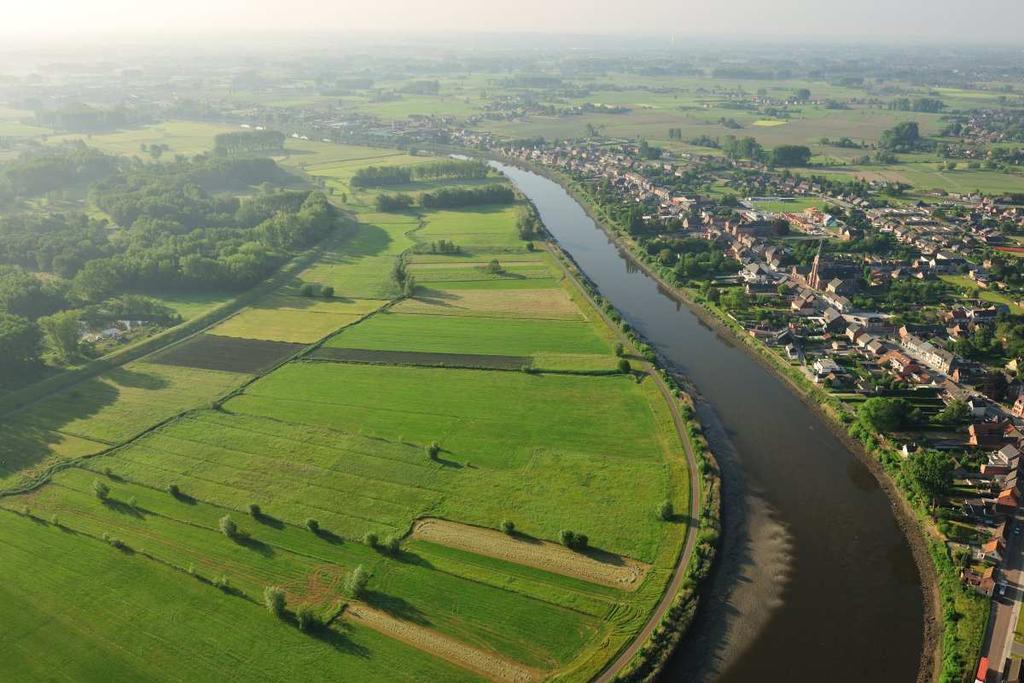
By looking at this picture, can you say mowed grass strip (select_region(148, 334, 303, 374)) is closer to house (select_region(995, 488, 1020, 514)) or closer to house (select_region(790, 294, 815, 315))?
house (select_region(790, 294, 815, 315))

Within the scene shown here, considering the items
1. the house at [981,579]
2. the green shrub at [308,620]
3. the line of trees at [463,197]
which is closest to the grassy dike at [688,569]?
the house at [981,579]

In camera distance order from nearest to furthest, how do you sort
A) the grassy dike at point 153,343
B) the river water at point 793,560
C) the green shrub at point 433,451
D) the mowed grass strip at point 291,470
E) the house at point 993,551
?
the river water at point 793,560 < the house at point 993,551 < the mowed grass strip at point 291,470 < the green shrub at point 433,451 < the grassy dike at point 153,343

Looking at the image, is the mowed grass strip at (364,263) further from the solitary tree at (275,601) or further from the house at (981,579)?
the house at (981,579)

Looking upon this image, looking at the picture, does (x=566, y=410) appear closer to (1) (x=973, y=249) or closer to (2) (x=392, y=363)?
(2) (x=392, y=363)

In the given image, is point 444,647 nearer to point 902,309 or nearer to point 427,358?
point 427,358

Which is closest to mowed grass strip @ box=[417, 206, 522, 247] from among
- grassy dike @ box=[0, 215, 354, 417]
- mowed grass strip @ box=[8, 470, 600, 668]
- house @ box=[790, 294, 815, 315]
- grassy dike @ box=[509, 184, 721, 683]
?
grassy dike @ box=[0, 215, 354, 417]

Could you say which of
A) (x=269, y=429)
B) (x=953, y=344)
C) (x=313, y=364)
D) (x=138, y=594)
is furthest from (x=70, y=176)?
(x=953, y=344)

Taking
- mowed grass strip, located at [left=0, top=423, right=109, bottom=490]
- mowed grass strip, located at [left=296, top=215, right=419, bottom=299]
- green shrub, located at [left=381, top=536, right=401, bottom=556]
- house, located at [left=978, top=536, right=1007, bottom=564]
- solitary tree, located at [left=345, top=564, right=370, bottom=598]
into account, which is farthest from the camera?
mowed grass strip, located at [left=296, top=215, right=419, bottom=299]
